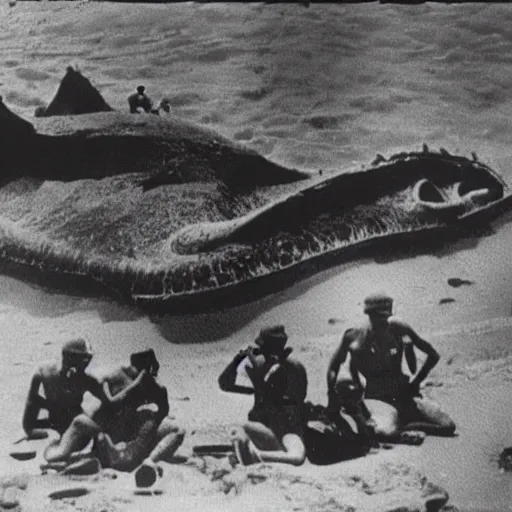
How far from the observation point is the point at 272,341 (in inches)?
143

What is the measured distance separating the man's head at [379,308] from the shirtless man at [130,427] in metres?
0.91

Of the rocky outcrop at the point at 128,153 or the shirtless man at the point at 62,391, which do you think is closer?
the shirtless man at the point at 62,391

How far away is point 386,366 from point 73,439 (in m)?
1.30

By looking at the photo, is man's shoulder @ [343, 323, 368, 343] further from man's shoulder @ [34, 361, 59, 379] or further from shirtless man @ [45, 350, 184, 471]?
man's shoulder @ [34, 361, 59, 379]

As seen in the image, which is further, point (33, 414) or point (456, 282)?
point (456, 282)

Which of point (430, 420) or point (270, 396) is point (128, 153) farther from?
point (430, 420)

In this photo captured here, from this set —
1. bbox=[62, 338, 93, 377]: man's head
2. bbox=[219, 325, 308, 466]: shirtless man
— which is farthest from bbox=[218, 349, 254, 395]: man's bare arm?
bbox=[62, 338, 93, 377]: man's head

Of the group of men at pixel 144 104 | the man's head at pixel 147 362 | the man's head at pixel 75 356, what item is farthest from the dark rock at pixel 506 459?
the group of men at pixel 144 104

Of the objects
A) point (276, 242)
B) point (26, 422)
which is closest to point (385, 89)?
point (276, 242)

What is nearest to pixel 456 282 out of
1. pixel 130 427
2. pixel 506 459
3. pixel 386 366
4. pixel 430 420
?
pixel 386 366

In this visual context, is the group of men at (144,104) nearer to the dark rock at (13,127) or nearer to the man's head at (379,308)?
the dark rock at (13,127)

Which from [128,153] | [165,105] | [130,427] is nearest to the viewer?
[130,427]

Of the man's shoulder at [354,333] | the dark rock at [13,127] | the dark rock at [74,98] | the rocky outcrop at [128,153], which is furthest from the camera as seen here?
the dark rock at [74,98]

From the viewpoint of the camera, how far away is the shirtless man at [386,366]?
11.8 ft
